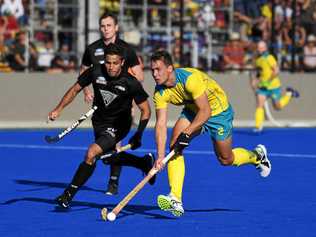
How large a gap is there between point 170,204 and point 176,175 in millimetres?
363

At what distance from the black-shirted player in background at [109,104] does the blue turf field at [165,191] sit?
56 cm

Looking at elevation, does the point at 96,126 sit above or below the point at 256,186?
above

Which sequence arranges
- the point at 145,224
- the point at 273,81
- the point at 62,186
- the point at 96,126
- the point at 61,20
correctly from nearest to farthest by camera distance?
the point at 145,224 < the point at 96,126 < the point at 62,186 < the point at 273,81 < the point at 61,20

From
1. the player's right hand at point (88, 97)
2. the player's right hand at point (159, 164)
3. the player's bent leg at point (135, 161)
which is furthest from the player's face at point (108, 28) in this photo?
the player's right hand at point (159, 164)

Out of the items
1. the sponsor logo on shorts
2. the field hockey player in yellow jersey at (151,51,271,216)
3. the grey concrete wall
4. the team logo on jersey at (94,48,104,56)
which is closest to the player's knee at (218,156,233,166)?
the sponsor logo on shorts

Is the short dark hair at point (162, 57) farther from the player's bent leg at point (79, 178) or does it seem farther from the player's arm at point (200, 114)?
the player's bent leg at point (79, 178)

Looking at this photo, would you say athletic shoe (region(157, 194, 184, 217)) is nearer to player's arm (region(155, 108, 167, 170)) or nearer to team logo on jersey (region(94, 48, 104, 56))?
player's arm (region(155, 108, 167, 170))

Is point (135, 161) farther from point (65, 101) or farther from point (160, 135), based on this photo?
point (160, 135)

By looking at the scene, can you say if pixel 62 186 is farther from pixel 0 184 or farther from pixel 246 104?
pixel 246 104

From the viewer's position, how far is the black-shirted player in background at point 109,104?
10328 mm

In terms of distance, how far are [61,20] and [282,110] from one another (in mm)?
5564

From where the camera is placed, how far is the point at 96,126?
11.1 m

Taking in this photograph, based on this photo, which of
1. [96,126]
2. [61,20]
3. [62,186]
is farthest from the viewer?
[61,20]

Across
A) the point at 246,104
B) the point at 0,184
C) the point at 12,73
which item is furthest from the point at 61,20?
the point at 0,184
